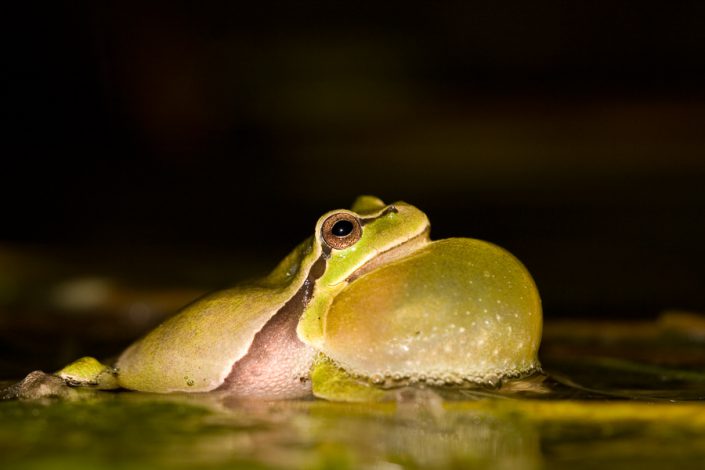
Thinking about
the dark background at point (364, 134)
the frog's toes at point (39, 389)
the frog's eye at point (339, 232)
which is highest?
the dark background at point (364, 134)

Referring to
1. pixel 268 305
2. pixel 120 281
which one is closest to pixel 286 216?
pixel 120 281

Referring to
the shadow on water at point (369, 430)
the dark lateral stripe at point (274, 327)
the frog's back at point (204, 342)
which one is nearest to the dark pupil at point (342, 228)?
the dark lateral stripe at point (274, 327)

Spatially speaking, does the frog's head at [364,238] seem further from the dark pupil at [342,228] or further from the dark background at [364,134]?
the dark background at [364,134]

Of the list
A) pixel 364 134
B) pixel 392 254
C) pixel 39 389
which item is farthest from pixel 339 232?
pixel 364 134

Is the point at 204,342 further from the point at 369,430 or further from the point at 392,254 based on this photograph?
the point at 369,430

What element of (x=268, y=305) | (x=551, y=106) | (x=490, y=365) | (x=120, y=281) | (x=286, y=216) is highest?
(x=551, y=106)

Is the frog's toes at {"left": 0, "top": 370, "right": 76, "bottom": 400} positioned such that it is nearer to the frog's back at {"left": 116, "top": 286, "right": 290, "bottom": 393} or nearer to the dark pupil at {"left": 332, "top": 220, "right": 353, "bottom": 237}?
the frog's back at {"left": 116, "top": 286, "right": 290, "bottom": 393}

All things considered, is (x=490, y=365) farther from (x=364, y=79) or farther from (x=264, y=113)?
(x=364, y=79)
